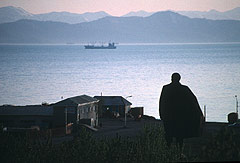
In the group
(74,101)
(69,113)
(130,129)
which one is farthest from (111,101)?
(130,129)

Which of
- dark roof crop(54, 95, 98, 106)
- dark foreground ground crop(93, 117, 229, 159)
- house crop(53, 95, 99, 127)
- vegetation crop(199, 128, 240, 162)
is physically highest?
vegetation crop(199, 128, 240, 162)

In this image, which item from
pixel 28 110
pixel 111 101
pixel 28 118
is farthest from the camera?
pixel 111 101

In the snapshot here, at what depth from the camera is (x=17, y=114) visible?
72.6 m

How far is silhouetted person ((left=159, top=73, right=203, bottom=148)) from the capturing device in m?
26.5

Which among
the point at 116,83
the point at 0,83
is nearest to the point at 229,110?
the point at 116,83

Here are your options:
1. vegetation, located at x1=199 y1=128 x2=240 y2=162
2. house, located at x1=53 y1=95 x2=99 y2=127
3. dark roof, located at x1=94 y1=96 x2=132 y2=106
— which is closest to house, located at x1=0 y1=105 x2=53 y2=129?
house, located at x1=53 y1=95 x2=99 y2=127

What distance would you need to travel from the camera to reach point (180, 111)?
87.8 ft

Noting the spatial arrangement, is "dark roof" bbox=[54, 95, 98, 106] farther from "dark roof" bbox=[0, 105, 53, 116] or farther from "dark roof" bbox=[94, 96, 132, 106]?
"dark roof" bbox=[94, 96, 132, 106]

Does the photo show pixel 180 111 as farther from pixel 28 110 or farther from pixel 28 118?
pixel 28 110

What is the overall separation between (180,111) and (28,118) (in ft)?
156

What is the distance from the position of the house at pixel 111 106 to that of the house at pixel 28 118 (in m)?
15.2

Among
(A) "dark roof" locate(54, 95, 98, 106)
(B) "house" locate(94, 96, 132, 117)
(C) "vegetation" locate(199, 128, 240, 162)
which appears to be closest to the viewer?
(C) "vegetation" locate(199, 128, 240, 162)

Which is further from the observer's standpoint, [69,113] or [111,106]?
[111,106]

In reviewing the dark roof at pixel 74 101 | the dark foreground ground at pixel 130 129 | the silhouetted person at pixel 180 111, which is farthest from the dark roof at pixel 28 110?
the silhouetted person at pixel 180 111
